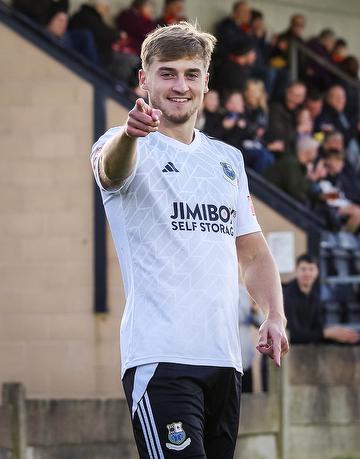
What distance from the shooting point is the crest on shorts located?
4.55 meters

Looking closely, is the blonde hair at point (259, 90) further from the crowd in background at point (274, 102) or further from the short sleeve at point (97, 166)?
the short sleeve at point (97, 166)

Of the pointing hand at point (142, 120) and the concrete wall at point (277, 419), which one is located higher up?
the pointing hand at point (142, 120)

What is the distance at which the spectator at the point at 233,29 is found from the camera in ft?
45.5

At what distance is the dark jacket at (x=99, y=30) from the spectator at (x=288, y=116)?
2.01 metres

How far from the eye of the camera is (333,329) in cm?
1095

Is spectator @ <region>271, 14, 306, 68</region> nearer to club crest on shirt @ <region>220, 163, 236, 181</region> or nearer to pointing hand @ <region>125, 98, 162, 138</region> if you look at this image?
club crest on shirt @ <region>220, 163, 236, 181</region>

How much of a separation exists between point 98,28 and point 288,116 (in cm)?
257

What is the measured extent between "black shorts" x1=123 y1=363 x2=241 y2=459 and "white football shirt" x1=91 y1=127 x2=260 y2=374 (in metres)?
0.05

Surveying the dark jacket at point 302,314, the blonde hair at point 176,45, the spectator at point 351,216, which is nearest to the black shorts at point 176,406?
the blonde hair at point 176,45

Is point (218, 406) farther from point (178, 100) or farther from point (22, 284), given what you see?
point (22, 284)

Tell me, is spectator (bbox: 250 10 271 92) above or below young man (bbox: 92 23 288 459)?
above

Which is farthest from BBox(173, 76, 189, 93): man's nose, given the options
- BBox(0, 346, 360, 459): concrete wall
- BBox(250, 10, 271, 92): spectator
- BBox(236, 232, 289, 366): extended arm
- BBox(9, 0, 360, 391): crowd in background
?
BBox(250, 10, 271, 92): spectator

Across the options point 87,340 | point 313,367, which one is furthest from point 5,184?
point 313,367

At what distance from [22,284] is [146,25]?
3.68 metres
